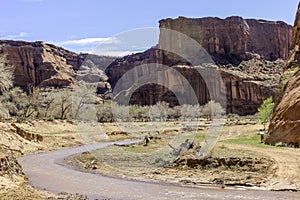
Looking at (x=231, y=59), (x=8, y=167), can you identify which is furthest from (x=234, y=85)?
(x=8, y=167)

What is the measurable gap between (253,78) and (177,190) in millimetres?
133483

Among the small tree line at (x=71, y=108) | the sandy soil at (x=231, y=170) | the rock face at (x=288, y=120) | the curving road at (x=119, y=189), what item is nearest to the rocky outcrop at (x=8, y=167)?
the curving road at (x=119, y=189)

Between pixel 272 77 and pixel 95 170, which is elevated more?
pixel 272 77

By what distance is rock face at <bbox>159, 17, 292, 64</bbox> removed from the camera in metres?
172

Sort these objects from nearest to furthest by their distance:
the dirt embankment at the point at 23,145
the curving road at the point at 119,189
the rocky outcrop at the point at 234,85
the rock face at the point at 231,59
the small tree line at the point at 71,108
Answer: the curving road at the point at 119,189 → the dirt embankment at the point at 23,145 → the small tree line at the point at 71,108 → the rocky outcrop at the point at 234,85 → the rock face at the point at 231,59

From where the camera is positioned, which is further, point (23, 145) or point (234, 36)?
point (234, 36)

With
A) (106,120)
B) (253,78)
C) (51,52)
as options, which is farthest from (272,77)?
(51,52)

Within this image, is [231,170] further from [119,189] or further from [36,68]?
[36,68]

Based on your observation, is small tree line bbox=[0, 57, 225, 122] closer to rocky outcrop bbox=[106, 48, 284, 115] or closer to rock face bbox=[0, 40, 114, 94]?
rocky outcrop bbox=[106, 48, 284, 115]

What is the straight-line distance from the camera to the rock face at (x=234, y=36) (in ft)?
566

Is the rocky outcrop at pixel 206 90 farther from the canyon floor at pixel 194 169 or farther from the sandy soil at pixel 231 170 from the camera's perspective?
the sandy soil at pixel 231 170

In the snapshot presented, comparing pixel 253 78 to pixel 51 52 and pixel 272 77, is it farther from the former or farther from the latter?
pixel 51 52

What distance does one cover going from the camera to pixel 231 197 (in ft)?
52.3

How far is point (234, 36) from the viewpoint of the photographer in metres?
176
